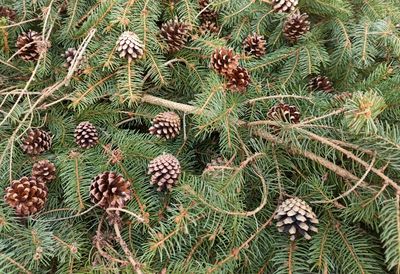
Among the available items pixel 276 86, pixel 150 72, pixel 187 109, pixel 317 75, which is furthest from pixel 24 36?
pixel 317 75

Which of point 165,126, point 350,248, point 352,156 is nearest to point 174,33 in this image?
point 165,126

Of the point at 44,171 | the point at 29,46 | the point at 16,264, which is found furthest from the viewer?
the point at 29,46

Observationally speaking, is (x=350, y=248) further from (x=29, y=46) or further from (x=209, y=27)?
(x=29, y=46)

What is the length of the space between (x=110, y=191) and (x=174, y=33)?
39 centimetres

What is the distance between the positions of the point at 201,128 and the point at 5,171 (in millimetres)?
395

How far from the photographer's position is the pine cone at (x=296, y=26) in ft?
3.34

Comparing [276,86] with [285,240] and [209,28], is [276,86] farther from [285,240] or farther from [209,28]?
[285,240]

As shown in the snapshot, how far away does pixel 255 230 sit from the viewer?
30.9 inches

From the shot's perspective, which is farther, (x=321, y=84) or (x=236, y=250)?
(x=321, y=84)

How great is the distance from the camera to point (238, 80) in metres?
0.89

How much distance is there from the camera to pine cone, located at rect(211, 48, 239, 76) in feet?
2.93

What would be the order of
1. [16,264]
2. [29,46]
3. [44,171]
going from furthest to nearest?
[29,46], [44,171], [16,264]

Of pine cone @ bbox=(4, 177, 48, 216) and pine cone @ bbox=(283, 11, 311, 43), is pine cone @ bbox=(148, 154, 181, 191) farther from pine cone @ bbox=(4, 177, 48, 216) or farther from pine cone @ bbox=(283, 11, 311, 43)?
pine cone @ bbox=(283, 11, 311, 43)

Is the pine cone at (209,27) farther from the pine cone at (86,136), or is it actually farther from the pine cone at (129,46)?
the pine cone at (86,136)
